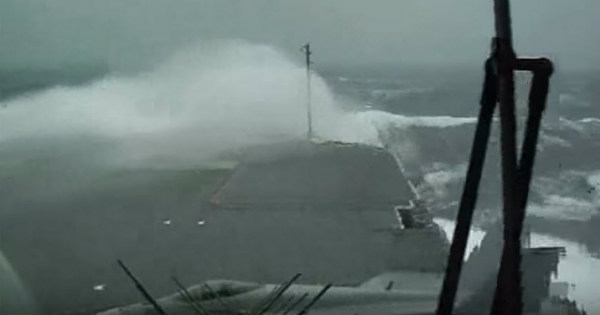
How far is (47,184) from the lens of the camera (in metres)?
3.12

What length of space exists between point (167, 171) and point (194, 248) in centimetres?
40

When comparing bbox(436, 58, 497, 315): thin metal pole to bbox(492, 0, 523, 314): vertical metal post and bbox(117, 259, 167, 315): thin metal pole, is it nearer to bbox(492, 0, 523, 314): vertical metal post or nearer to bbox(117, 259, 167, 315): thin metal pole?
bbox(492, 0, 523, 314): vertical metal post

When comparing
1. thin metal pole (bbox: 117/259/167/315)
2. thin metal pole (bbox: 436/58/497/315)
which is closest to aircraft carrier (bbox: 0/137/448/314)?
thin metal pole (bbox: 117/259/167/315)

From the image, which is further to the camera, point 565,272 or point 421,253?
point 421,253

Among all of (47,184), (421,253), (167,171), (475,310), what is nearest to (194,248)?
(167,171)

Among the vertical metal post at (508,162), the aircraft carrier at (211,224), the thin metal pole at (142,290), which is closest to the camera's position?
the vertical metal post at (508,162)

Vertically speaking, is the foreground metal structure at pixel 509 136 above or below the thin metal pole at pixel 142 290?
above

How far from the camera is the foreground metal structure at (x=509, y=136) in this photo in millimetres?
912

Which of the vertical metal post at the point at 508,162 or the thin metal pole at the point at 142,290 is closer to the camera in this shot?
the vertical metal post at the point at 508,162

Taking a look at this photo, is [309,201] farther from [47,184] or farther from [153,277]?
[47,184]

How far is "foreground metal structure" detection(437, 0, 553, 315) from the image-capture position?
91 centimetres

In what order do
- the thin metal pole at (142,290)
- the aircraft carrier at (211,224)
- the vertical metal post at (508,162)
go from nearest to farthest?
the vertical metal post at (508,162) < the thin metal pole at (142,290) < the aircraft carrier at (211,224)

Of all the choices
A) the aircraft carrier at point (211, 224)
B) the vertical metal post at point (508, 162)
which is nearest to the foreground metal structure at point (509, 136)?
the vertical metal post at point (508, 162)

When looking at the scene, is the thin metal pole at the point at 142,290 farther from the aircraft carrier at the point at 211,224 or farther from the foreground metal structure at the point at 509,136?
the foreground metal structure at the point at 509,136
